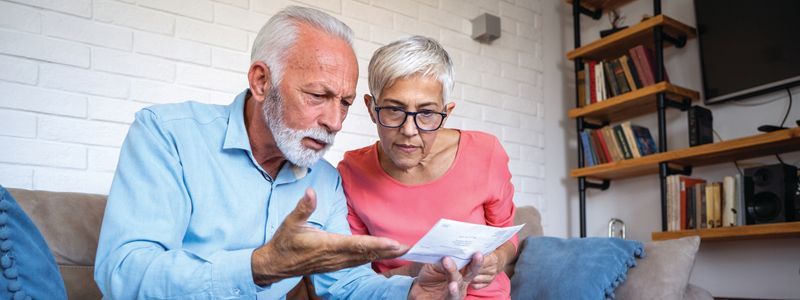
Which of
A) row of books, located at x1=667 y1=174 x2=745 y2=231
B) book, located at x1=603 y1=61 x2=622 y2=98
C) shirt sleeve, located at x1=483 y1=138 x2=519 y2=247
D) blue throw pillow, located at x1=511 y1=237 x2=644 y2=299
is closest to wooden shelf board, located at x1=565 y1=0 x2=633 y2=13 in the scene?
book, located at x1=603 y1=61 x2=622 y2=98

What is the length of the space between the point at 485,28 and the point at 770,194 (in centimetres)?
150

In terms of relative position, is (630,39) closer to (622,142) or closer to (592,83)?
(592,83)

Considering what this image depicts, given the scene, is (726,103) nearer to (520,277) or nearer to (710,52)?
(710,52)

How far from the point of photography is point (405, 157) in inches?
Answer: 57.2

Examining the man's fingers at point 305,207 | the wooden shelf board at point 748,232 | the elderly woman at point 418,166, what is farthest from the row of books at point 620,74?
the man's fingers at point 305,207

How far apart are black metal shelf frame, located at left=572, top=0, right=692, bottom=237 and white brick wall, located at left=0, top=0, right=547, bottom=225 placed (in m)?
1.13

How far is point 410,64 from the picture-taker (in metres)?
1.39

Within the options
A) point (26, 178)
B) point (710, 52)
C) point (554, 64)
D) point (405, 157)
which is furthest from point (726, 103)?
point (26, 178)

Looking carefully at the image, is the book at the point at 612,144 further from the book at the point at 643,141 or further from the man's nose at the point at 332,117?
the man's nose at the point at 332,117

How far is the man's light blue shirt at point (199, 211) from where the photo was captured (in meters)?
0.94

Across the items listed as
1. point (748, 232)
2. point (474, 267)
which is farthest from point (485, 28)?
point (474, 267)

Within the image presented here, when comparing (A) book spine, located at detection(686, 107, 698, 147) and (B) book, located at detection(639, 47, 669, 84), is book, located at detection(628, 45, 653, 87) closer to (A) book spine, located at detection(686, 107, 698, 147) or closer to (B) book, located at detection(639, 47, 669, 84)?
(B) book, located at detection(639, 47, 669, 84)

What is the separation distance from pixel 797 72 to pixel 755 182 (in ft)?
1.72

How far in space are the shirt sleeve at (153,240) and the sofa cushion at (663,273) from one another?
127 cm
